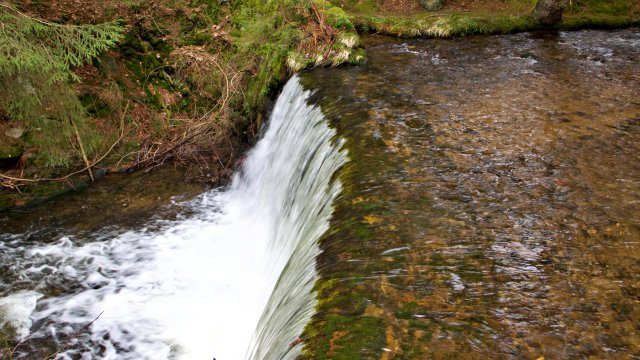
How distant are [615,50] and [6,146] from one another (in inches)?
429

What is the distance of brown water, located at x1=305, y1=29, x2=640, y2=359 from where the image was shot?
3322mm

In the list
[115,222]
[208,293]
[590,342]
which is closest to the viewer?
[590,342]

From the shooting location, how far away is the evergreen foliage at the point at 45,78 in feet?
23.2

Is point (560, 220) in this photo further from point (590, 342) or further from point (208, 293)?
point (208, 293)

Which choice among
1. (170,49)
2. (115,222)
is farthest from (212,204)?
(170,49)

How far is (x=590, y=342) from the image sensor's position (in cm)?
324

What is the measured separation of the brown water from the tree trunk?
273cm

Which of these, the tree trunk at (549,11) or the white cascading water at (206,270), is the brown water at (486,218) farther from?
the tree trunk at (549,11)

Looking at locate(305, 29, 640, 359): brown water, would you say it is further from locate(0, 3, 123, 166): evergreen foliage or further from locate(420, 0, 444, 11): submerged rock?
locate(420, 0, 444, 11): submerged rock

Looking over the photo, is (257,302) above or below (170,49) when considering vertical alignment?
below

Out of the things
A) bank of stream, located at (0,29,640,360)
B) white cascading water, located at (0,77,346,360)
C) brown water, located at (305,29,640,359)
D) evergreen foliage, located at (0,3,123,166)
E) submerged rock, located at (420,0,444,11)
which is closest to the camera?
brown water, located at (305,29,640,359)

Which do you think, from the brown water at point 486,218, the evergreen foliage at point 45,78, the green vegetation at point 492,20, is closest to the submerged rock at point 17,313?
the evergreen foliage at point 45,78

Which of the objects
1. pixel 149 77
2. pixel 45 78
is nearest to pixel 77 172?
pixel 45 78

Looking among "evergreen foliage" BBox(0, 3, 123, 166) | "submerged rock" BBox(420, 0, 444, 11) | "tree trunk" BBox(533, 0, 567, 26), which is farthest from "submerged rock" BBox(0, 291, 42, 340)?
"tree trunk" BBox(533, 0, 567, 26)
